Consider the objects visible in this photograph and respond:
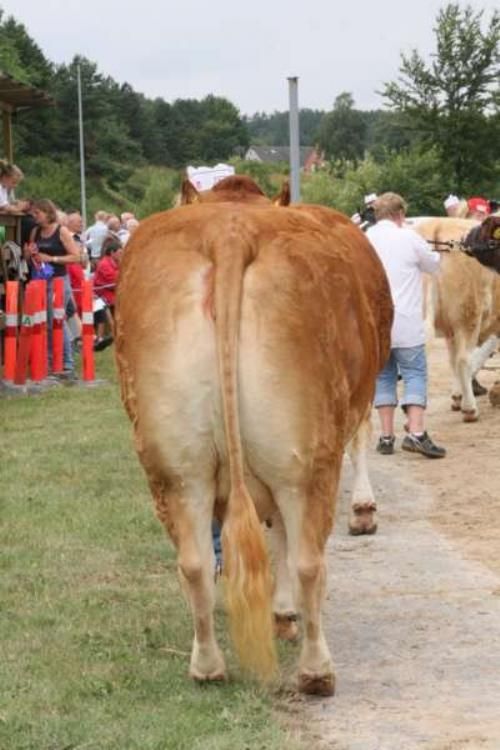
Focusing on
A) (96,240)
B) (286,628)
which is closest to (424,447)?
(286,628)

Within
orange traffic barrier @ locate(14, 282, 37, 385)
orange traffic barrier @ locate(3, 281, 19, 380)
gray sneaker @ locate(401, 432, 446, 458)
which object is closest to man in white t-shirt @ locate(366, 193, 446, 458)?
gray sneaker @ locate(401, 432, 446, 458)

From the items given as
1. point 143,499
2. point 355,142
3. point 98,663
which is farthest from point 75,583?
point 355,142

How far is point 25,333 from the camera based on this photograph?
597 inches

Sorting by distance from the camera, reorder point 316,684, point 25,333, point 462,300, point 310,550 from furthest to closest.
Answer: point 25,333
point 462,300
point 316,684
point 310,550

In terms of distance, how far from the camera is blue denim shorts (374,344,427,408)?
10828mm

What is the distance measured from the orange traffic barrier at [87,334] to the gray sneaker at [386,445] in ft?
18.2

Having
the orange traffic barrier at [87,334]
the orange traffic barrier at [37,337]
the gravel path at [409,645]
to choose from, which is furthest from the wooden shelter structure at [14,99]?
the gravel path at [409,645]

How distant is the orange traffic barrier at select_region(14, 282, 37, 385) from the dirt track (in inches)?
221

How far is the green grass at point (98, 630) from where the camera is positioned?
4863 millimetres

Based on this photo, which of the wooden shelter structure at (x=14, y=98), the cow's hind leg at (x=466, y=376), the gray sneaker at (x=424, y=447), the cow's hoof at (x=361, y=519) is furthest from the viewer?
the wooden shelter structure at (x=14, y=98)

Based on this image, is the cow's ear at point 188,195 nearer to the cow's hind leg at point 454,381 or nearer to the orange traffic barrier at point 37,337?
the cow's hind leg at point 454,381

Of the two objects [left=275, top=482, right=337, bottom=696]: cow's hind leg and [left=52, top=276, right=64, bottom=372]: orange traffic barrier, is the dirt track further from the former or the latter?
[left=52, top=276, right=64, bottom=372]: orange traffic barrier

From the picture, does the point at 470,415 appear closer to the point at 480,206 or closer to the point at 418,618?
the point at 480,206

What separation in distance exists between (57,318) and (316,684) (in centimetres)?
1115
